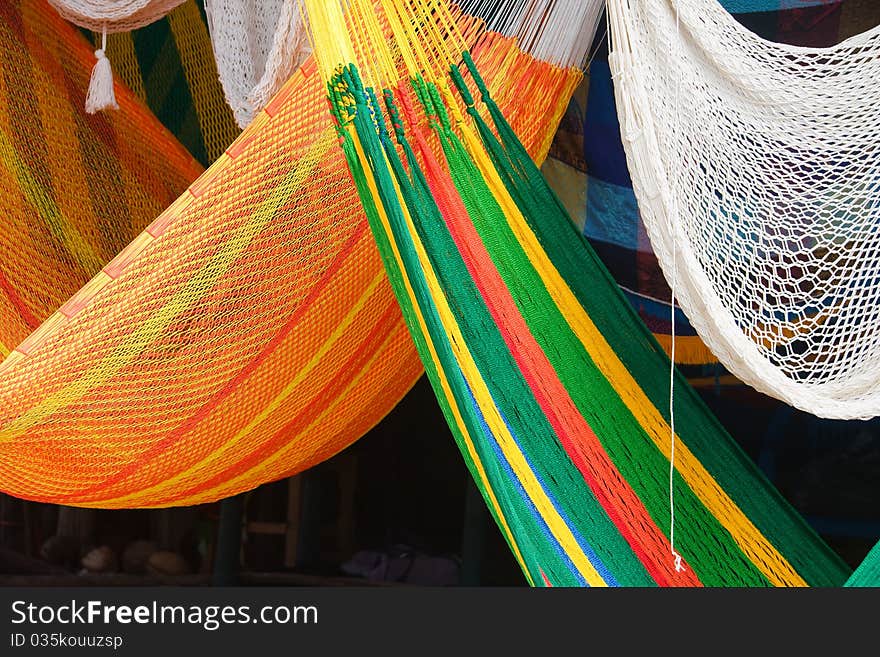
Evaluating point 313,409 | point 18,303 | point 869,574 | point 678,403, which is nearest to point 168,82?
point 18,303

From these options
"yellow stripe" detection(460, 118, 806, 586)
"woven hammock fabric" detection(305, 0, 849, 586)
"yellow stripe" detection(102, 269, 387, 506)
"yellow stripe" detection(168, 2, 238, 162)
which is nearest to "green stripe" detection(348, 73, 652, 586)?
"woven hammock fabric" detection(305, 0, 849, 586)

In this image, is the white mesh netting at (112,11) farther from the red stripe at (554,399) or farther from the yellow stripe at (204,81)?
the red stripe at (554,399)

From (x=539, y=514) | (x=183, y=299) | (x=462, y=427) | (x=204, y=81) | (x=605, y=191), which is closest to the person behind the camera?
(x=462, y=427)

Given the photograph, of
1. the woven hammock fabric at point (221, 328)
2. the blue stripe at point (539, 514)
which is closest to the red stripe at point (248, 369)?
the woven hammock fabric at point (221, 328)

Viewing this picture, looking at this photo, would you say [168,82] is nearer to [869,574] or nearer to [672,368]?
[672,368]

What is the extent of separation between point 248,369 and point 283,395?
0.09 metres

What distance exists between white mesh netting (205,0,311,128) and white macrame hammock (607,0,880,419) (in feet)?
1.72

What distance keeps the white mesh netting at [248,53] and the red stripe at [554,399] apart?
365 mm

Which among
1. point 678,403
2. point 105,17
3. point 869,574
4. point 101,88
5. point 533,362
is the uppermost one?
point 105,17

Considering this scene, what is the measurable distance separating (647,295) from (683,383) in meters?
0.46

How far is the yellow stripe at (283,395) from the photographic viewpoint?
5.49 feet

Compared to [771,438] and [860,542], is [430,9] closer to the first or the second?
[771,438]

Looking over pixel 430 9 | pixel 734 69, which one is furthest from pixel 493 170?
pixel 734 69

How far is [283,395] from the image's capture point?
1.68 meters
